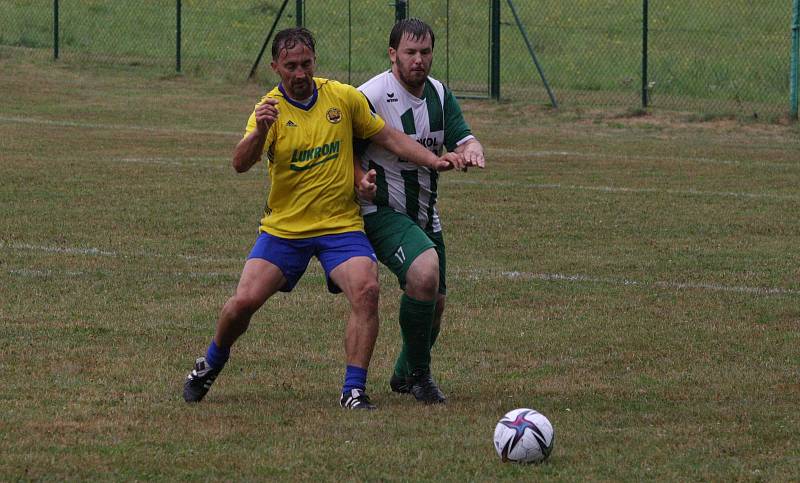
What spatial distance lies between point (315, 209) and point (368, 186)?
12.1 inches

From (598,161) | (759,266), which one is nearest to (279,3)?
(598,161)

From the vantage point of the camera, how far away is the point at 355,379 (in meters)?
6.39

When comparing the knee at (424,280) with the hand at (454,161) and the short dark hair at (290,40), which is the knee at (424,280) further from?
the short dark hair at (290,40)

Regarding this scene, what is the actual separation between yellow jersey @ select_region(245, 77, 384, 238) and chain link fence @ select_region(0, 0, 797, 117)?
54.5 ft

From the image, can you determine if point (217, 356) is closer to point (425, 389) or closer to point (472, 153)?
point (425, 389)

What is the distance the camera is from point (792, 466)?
5.41m

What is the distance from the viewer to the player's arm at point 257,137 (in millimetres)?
6164

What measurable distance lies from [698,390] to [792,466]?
1385 mm

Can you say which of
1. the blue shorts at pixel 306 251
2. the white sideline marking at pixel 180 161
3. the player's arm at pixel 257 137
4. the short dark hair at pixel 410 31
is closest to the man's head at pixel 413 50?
the short dark hair at pixel 410 31

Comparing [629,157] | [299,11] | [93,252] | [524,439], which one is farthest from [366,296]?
[299,11]

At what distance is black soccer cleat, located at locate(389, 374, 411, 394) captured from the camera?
22.3 feet

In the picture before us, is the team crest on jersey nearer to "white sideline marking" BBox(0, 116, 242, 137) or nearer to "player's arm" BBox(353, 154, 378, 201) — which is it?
→ "player's arm" BBox(353, 154, 378, 201)

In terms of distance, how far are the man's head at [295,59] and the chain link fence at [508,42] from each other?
16771mm

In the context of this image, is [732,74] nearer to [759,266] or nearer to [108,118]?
[108,118]
